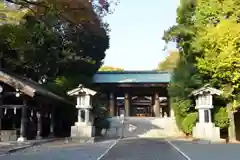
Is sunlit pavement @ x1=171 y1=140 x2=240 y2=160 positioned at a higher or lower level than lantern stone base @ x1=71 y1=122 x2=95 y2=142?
lower

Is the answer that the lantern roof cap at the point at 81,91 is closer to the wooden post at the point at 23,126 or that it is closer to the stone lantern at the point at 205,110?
the wooden post at the point at 23,126

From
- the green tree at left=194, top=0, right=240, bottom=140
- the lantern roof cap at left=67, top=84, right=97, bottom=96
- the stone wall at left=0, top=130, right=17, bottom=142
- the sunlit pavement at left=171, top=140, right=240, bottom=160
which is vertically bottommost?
the sunlit pavement at left=171, top=140, right=240, bottom=160

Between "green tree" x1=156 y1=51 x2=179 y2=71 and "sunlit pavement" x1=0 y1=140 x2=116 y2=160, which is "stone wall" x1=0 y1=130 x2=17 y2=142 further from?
"green tree" x1=156 y1=51 x2=179 y2=71

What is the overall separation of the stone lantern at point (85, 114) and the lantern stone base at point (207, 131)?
6.25 meters

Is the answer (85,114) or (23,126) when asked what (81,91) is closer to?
(85,114)

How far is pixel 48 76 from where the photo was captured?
26.2 m

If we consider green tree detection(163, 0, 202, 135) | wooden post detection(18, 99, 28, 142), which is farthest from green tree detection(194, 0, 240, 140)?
wooden post detection(18, 99, 28, 142)

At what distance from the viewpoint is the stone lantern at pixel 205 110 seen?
61.8ft

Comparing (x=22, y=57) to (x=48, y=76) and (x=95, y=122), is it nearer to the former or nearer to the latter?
(x=48, y=76)

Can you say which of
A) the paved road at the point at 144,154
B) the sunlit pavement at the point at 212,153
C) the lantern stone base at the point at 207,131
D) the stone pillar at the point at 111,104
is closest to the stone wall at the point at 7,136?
the paved road at the point at 144,154

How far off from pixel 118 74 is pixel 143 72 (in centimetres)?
279

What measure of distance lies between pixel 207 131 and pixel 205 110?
4.46 feet

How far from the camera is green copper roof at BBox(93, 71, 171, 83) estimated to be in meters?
33.1

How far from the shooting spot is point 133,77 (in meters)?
35.4
